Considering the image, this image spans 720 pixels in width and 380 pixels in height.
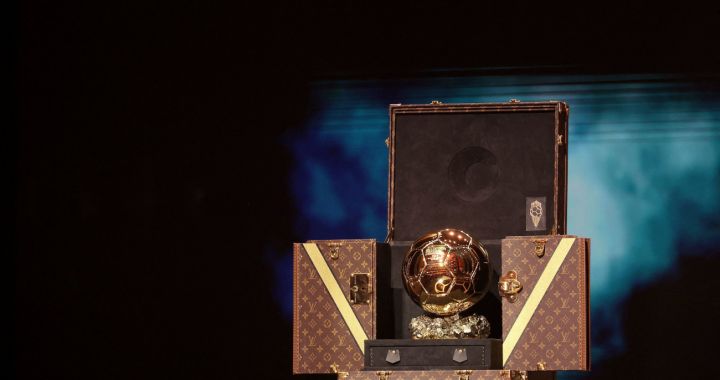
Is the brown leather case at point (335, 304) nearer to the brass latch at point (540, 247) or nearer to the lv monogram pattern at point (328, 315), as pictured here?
the lv monogram pattern at point (328, 315)

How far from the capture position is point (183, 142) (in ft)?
23.2

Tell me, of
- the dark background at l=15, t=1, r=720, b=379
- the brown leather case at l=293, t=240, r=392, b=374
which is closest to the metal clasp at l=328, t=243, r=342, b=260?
the brown leather case at l=293, t=240, r=392, b=374

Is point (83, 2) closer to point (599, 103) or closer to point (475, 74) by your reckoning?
point (475, 74)

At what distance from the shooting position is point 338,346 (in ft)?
18.2

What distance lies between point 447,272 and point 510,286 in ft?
0.84

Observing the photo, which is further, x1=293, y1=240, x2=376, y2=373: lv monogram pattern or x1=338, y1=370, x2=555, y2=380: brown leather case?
x1=293, y1=240, x2=376, y2=373: lv monogram pattern

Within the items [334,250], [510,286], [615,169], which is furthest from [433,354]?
[615,169]

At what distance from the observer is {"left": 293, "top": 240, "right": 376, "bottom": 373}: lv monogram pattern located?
5.55m

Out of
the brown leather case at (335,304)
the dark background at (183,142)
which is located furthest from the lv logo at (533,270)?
the dark background at (183,142)

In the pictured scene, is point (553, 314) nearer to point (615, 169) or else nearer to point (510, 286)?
point (510, 286)

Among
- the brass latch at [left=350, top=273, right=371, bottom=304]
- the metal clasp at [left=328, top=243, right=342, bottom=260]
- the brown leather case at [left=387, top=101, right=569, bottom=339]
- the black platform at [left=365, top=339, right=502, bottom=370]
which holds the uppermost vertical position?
the brown leather case at [left=387, top=101, right=569, bottom=339]

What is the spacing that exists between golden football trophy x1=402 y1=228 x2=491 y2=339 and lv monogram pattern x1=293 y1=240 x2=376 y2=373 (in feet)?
0.65

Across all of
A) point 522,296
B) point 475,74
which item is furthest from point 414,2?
point 522,296

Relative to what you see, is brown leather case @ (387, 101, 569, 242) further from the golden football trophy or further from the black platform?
the black platform
